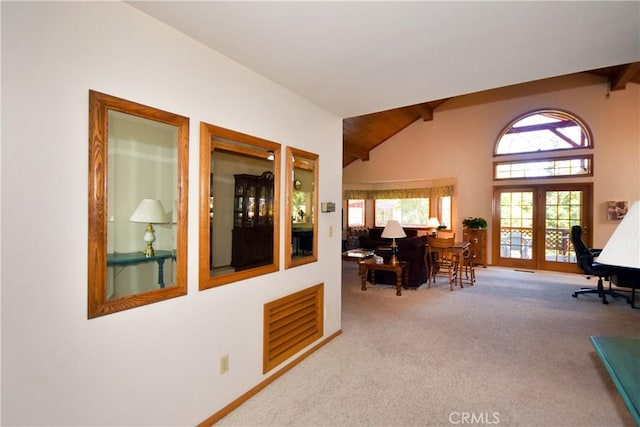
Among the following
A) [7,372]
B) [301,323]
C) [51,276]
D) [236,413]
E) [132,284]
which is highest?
[51,276]

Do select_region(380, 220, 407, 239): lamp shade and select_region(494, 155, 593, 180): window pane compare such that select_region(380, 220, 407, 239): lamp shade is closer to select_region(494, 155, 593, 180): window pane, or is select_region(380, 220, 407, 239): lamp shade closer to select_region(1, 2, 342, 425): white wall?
select_region(1, 2, 342, 425): white wall

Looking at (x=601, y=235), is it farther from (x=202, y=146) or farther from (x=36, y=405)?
(x=36, y=405)

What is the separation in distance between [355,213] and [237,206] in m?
8.36

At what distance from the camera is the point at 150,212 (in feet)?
5.68

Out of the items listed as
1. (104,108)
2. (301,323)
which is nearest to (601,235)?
(301,323)

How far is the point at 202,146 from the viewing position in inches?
71.1

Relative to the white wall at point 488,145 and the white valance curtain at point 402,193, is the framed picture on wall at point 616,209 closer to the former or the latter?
the white wall at point 488,145

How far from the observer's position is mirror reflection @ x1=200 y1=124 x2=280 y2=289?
1852 mm

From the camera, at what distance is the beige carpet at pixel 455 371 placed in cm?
192

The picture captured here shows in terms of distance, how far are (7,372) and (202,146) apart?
1.30 metres

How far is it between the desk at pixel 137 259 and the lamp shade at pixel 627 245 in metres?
2.10

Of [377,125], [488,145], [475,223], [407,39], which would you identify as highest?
[377,125]

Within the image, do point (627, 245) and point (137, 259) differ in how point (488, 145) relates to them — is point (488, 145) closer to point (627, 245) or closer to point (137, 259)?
point (627, 245)

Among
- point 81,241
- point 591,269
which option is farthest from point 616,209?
point 81,241
